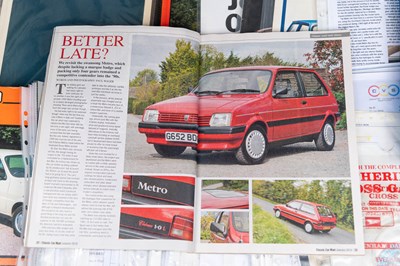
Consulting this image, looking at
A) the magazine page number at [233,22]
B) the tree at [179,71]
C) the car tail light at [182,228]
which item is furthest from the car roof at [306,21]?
the car tail light at [182,228]

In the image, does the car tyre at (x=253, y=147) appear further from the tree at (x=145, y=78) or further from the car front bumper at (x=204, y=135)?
the tree at (x=145, y=78)

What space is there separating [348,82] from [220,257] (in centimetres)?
37

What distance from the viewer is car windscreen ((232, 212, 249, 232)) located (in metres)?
0.64

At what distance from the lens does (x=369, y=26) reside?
0.71m

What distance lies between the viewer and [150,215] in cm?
64

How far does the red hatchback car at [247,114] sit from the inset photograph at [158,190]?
0.16 ft

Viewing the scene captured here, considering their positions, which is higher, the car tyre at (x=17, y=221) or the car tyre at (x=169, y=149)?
the car tyre at (x=169, y=149)

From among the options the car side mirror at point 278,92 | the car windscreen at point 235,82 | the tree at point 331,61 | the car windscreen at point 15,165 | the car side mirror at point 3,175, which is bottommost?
the car side mirror at point 3,175

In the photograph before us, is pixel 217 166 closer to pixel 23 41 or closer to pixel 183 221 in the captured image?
pixel 183 221

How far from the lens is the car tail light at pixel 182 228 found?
24.9 inches

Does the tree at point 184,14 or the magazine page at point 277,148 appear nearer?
the magazine page at point 277,148

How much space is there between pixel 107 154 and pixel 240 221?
0.25 m

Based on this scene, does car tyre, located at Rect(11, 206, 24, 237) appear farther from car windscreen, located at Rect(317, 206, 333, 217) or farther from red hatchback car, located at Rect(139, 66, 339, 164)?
car windscreen, located at Rect(317, 206, 333, 217)

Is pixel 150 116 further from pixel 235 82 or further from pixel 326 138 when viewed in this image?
pixel 326 138
